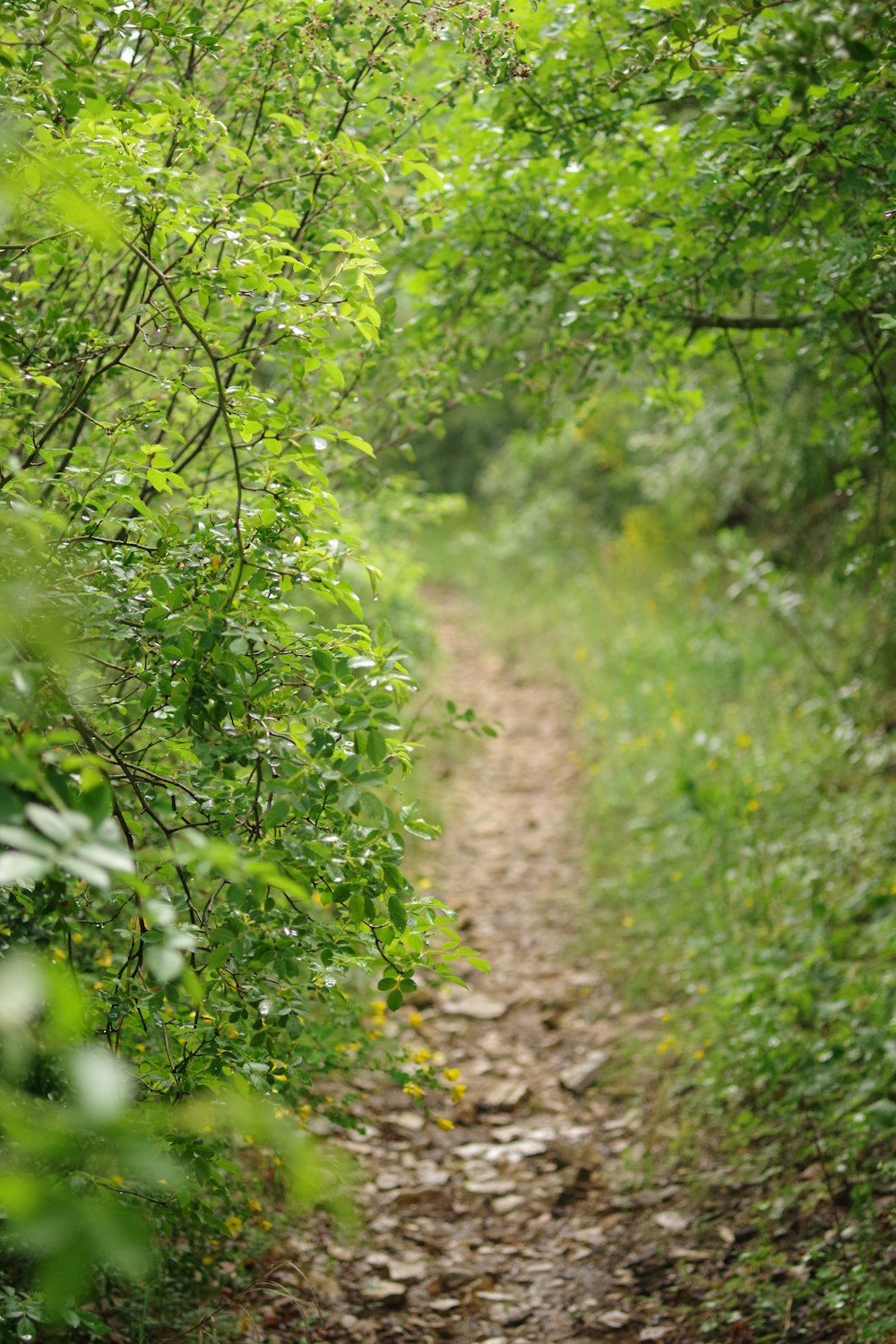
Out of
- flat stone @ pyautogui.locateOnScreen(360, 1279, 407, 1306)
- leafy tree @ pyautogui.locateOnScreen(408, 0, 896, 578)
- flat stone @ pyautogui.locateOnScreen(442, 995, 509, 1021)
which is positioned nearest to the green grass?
flat stone @ pyautogui.locateOnScreen(442, 995, 509, 1021)

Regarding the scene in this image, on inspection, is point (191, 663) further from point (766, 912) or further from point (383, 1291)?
point (766, 912)

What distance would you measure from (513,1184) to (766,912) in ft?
5.18

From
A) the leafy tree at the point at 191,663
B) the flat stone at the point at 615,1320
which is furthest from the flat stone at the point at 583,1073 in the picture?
the leafy tree at the point at 191,663

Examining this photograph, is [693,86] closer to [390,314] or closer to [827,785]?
[390,314]

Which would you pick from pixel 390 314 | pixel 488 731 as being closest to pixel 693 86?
pixel 390 314

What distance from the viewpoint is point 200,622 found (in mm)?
1885

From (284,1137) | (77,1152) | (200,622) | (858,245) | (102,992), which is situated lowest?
(77,1152)

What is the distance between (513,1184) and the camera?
385 centimetres

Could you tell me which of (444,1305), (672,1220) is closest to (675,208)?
(672,1220)

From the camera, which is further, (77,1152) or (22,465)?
(22,465)

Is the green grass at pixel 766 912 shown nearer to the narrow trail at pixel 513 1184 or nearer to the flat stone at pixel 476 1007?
the narrow trail at pixel 513 1184

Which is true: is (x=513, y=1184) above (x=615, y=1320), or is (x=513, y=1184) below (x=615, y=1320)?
above

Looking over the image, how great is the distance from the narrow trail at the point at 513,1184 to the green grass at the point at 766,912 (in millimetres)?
243

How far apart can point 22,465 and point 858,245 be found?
2076mm
